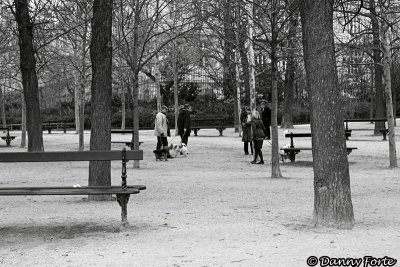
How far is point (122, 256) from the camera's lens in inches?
265

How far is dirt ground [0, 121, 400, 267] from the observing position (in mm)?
6695

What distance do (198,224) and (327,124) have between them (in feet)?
7.04

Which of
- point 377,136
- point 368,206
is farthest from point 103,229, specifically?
point 377,136

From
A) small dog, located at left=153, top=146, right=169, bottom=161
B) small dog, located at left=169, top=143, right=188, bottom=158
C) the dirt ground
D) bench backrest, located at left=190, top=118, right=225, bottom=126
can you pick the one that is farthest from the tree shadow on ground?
bench backrest, located at left=190, top=118, right=225, bottom=126

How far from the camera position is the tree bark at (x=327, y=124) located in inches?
321

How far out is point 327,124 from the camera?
26.8 feet

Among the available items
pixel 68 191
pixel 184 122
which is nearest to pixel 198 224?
pixel 68 191

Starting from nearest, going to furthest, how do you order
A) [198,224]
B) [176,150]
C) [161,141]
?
[198,224] → [161,141] → [176,150]

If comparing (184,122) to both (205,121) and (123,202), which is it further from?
(123,202)

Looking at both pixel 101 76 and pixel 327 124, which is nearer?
pixel 327 124

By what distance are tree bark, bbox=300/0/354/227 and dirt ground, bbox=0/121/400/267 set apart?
0.31 m

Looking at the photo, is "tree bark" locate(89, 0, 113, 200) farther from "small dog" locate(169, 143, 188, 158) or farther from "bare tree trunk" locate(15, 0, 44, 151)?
"small dog" locate(169, 143, 188, 158)

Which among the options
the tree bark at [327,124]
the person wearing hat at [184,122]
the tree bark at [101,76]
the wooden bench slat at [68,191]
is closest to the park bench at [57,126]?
the person wearing hat at [184,122]

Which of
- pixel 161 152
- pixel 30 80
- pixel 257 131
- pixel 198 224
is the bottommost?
pixel 198 224
